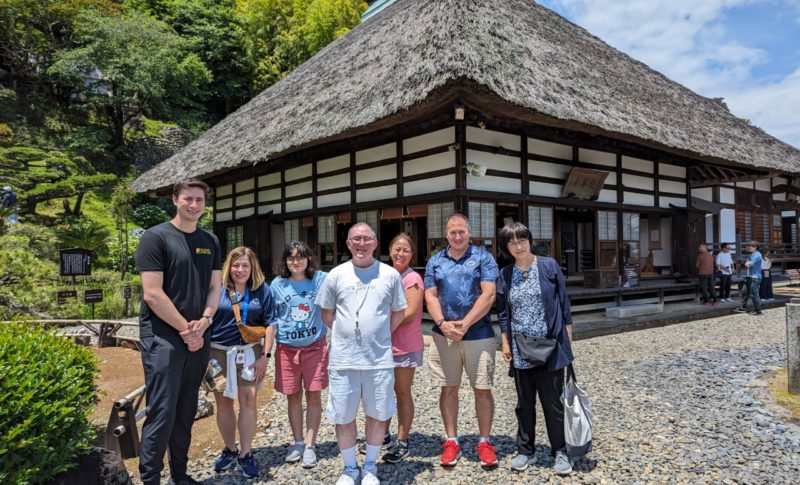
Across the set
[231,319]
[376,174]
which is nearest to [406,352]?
[231,319]

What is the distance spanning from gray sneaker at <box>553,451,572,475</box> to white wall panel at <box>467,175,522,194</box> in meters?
4.83

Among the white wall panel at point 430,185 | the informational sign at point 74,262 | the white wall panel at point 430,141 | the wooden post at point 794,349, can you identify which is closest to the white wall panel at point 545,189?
the white wall panel at point 430,185

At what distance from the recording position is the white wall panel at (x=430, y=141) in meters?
7.22

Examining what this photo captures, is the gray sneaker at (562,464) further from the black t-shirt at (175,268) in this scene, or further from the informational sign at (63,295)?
the informational sign at (63,295)

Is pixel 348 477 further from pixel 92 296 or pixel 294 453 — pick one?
pixel 92 296

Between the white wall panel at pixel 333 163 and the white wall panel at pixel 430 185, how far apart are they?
178 cm

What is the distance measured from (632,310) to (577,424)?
6893 mm

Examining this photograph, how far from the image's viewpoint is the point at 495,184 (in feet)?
24.9

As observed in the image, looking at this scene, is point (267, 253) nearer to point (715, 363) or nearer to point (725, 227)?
point (715, 363)

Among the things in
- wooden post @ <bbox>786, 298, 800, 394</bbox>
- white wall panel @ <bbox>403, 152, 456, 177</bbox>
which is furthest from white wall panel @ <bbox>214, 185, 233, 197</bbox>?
wooden post @ <bbox>786, 298, 800, 394</bbox>

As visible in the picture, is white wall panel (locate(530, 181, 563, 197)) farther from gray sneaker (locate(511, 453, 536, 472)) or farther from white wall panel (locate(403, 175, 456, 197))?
gray sneaker (locate(511, 453, 536, 472))

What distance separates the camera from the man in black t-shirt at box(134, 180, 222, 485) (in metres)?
2.45

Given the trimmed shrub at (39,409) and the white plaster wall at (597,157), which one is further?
the white plaster wall at (597,157)

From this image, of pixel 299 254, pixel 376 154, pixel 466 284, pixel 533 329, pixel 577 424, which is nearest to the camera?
pixel 577 424
